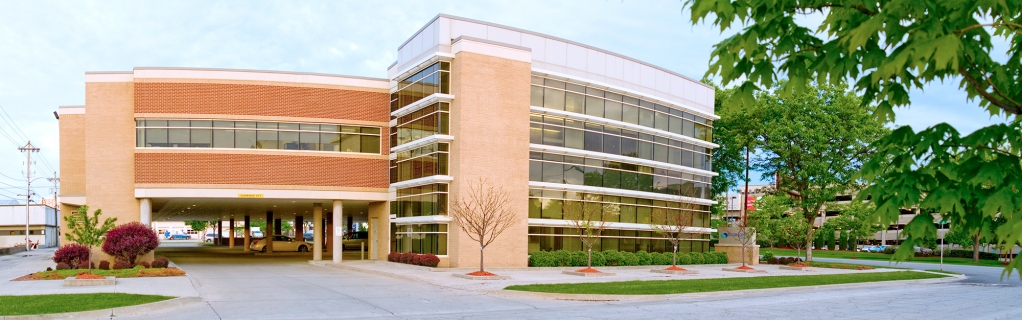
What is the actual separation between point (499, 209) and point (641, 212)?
453 inches

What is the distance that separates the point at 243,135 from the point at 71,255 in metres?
9.71

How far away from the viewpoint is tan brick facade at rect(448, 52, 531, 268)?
35.6m

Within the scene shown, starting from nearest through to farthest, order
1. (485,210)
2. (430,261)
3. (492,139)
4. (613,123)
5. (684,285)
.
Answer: (684,285) < (485,210) < (430,261) < (492,139) < (613,123)

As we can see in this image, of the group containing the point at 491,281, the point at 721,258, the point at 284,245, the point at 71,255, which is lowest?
the point at 284,245

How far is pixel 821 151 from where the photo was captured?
48.8m

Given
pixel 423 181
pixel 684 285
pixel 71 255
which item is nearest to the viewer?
pixel 684 285

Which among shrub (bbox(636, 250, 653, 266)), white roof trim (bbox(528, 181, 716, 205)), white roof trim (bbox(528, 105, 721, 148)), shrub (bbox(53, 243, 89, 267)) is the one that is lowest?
shrub (bbox(636, 250, 653, 266))

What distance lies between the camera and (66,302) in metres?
18.1

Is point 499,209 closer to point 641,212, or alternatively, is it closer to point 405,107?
point 405,107

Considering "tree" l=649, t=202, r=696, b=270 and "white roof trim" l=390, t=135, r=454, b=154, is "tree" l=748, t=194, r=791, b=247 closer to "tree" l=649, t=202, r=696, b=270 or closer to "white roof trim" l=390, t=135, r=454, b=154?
"tree" l=649, t=202, r=696, b=270

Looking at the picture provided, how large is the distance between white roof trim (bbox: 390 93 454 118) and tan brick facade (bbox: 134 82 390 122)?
220 centimetres

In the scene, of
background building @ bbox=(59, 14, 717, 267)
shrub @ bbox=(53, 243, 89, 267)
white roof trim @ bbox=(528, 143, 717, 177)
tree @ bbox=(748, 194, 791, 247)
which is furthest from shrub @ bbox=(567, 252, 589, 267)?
shrub @ bbox=(53, 243, 89, 267)

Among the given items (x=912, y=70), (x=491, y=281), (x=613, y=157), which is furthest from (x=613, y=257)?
(x=912, y=70)

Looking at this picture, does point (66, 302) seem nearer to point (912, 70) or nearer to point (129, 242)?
point (129, 242)
